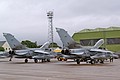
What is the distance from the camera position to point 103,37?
104 metres

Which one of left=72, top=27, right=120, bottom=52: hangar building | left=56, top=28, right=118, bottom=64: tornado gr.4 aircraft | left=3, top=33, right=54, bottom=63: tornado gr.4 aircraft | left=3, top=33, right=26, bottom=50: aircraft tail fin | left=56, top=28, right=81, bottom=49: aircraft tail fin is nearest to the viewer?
left=56, top=28, right=118, bottom=64: tornado gr.4 aircraft

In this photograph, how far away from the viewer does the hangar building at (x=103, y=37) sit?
104 m

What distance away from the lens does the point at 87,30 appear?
117 m

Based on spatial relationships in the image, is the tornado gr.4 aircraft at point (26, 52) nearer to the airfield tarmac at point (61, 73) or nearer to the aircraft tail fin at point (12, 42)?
the aircraft tail fin at point (12, 42)

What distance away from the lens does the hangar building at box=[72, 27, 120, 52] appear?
104 m

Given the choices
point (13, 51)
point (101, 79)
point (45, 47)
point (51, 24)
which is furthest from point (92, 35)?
point (101, 79)

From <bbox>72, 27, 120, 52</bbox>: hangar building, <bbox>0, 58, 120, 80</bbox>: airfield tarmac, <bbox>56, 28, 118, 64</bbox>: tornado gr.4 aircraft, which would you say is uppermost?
<bbox>72, 27, 120, 52</bbox>: hangar building

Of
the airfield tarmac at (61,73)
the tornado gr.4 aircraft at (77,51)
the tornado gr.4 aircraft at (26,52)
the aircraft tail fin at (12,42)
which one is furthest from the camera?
the aircraft tail fin at (12,42)

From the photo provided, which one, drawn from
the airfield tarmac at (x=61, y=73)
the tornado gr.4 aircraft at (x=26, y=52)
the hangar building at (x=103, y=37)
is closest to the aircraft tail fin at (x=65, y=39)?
the tornado gr.4 aircraft at (x=26, y=52)

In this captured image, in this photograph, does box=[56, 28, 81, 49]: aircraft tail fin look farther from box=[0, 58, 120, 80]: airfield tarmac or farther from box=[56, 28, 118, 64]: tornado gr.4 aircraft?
box=[0, 58, 120, 80]: airfield tarmac

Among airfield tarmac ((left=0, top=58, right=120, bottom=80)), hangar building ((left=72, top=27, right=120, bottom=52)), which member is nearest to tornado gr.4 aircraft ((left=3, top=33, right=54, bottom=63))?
airfield tarmac ((left=0, top=58, right=120, bottom=80))

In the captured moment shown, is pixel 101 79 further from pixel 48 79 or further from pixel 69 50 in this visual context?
pixel 69 50

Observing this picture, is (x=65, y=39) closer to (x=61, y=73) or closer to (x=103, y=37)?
(x=61, y=73)

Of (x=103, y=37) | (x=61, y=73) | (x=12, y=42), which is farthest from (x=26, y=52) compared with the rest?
(x=103, y=37)
